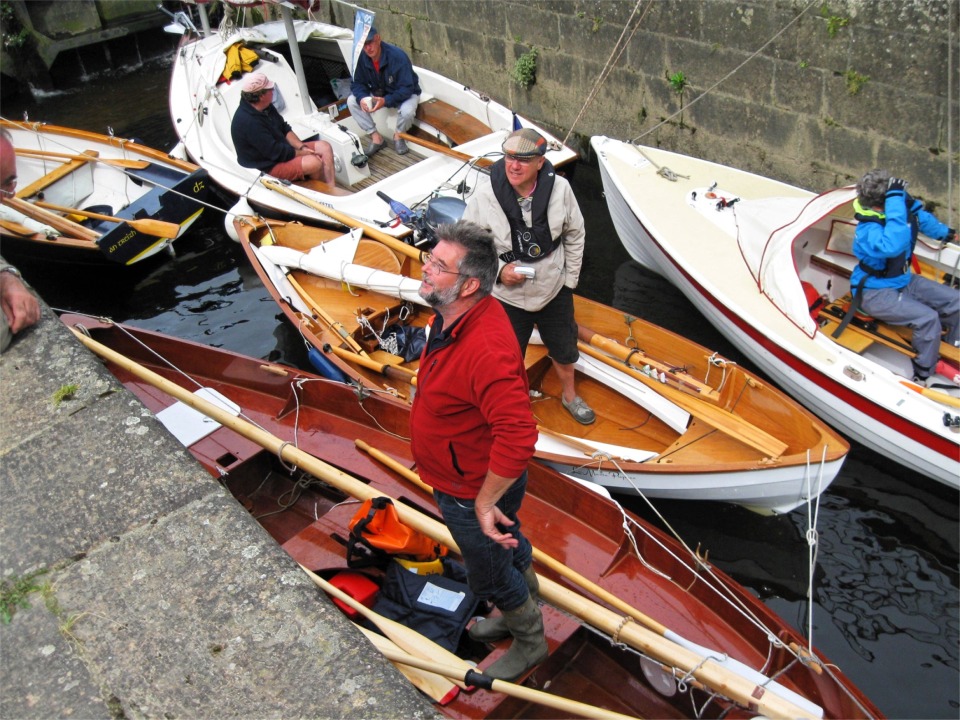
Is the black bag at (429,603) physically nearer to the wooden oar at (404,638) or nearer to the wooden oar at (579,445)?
the wooden oar at (404,638)

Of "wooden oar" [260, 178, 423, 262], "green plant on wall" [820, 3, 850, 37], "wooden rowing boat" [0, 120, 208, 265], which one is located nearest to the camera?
"wooden oar" [260, 178, 423, 262]

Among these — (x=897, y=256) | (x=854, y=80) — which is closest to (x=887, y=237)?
(x=897, y=256)

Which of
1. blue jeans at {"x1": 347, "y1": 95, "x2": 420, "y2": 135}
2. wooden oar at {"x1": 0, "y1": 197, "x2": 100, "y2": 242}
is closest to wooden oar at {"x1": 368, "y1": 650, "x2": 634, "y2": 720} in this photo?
wooden oar at {"x1": 0, "y1": 197, "x2": 100, "y2": 242}

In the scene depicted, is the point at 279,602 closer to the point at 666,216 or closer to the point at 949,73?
the point at 666,216

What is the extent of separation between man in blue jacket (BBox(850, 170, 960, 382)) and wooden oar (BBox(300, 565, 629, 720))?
13.2ft

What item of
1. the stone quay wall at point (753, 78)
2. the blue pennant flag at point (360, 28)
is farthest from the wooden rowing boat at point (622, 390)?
the stone quay wall at point (753, 78)

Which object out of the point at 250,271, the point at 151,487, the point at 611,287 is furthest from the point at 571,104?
the point at 151,487

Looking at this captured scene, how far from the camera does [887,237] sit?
17.7 ft

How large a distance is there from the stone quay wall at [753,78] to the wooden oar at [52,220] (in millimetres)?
5477

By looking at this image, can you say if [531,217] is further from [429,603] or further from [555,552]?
[429,603]

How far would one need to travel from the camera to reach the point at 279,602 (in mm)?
1916

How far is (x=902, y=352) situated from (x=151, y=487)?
18.0 feet

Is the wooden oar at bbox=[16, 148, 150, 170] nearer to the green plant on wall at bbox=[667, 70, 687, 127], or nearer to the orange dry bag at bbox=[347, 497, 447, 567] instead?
the green plant on wall at bbox=[667, 70, 687, 127]

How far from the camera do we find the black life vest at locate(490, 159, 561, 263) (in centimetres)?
459
